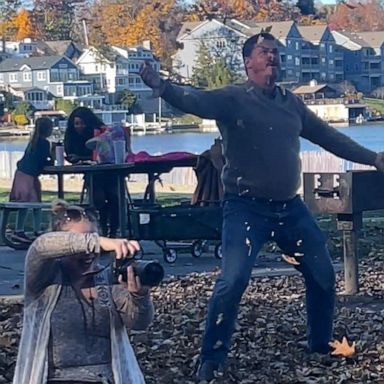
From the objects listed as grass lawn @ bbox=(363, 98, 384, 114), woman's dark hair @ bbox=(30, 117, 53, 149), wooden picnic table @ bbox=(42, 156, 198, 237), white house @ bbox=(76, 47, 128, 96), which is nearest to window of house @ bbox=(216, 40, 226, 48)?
white house @ bbox=(76, 47, 128, 96)

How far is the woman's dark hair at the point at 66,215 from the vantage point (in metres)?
4.48

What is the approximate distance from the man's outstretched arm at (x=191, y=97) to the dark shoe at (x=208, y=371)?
4.28 feet

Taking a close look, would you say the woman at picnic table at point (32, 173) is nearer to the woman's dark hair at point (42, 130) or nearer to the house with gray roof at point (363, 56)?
the woman's dark hair at point (42, 130)

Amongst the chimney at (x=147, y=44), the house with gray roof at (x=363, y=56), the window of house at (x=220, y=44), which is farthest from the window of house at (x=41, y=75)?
the chimney at (x=147, y=44)

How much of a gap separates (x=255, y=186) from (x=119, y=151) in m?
5.40

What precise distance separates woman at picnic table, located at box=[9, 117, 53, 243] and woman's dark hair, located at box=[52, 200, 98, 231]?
9.28 meters

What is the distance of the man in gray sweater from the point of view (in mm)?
6551

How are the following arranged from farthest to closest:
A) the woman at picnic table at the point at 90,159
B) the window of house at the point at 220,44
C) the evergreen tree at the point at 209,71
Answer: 1. the window of house at the point at 220,44
2. the evergreen tree at the point at 209,71
3. the woman at picnic table at the point at 90,159

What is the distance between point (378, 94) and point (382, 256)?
44.4 metres

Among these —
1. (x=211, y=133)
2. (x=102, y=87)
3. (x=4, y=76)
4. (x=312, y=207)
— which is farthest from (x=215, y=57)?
(x=312, y=207)

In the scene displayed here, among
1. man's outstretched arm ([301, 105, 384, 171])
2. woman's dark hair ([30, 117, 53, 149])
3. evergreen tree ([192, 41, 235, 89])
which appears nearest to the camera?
man's outstretched arm ([301, 105, 384, 171])

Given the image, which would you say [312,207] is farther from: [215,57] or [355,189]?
[215,57]

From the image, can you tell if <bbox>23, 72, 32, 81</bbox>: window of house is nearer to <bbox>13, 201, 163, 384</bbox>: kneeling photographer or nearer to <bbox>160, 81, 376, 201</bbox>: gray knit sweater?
<bbox>160, 81, 376, 201</bbox>: gray knit sweater

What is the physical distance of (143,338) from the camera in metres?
7.76
